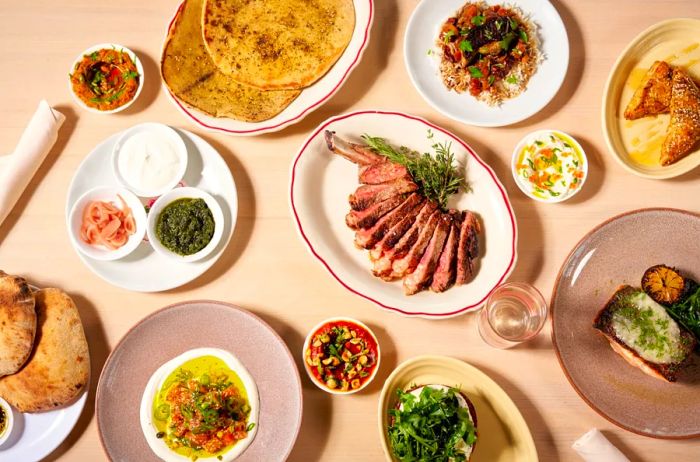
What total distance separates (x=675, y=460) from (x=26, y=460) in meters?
3.45

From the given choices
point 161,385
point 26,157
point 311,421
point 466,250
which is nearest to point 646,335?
point 466,250

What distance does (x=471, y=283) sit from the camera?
2.89 m

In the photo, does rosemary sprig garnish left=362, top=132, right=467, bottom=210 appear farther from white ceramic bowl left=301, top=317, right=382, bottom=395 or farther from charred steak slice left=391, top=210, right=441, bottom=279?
white ceramic bowl left=301, top=317, right=382, bottom=395

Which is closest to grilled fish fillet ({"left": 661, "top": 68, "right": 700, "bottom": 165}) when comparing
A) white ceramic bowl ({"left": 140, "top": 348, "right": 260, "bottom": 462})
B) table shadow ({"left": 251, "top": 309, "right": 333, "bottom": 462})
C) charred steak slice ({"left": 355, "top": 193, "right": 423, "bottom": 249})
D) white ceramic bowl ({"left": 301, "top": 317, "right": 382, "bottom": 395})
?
charred steak slice ({"left": 355, "top": 193, "right": 423, "bottom": 249})

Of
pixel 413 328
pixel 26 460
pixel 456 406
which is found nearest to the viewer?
pixel 456 406

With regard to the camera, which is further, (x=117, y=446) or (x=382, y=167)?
(x=382, y=167)

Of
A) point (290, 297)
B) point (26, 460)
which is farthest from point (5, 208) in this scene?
point (290, 297)

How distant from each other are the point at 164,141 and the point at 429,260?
157 centimetres

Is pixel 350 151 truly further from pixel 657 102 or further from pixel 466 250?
pixel 657 102

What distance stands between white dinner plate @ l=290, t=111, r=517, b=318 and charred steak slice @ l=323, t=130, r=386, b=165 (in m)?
0.08

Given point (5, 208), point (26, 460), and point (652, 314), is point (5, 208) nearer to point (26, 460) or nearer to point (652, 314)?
point (26, 460)

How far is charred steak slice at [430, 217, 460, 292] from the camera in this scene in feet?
9.25

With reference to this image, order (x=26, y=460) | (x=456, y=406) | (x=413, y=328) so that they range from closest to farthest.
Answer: (x=456, y=406), (x=26, y=460), (x=413, y=328)

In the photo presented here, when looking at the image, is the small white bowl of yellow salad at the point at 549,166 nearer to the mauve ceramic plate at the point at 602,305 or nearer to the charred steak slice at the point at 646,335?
the mauve ceramic plate at the point at 602,305
